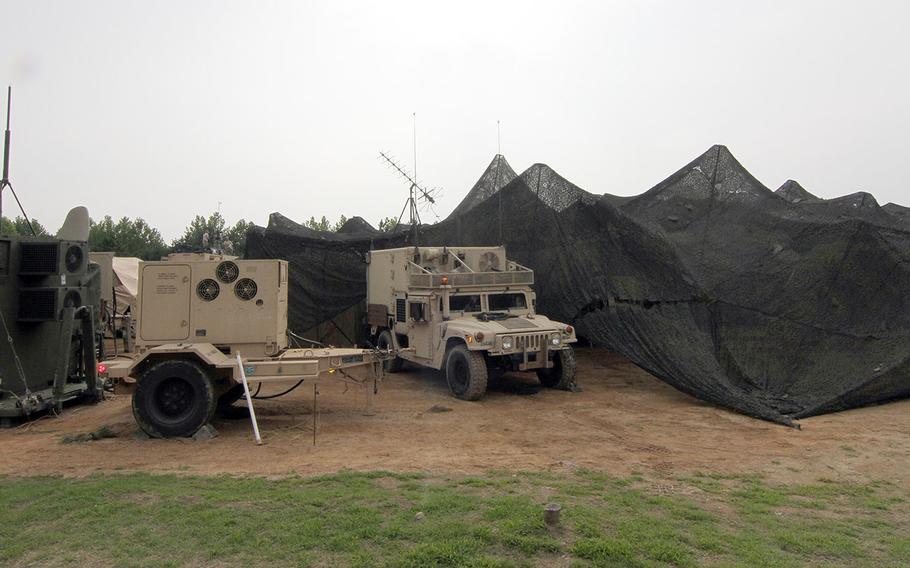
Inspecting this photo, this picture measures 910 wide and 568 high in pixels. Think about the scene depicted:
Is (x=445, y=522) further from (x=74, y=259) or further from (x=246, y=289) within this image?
(x=74, y=259)

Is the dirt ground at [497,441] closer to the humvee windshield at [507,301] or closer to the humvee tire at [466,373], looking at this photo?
the humvee tire at [466,373]

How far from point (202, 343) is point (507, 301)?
5.51 meters

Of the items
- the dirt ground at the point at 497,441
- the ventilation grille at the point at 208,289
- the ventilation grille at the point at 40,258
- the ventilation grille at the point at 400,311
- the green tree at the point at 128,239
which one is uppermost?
the green tree at the point at 128,239

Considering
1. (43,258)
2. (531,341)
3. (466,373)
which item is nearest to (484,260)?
(531,341)

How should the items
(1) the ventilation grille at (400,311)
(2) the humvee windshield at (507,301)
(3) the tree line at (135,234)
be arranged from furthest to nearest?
1. (3) the tree line at (135,234)
2. (1) the ventilation grille at (400,311)
3. (2) the humvee windshield at (507,301)

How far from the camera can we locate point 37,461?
23.6ft

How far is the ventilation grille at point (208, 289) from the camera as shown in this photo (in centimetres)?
845

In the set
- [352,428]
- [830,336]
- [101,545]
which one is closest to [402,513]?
[101,545]

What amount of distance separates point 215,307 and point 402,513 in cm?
458

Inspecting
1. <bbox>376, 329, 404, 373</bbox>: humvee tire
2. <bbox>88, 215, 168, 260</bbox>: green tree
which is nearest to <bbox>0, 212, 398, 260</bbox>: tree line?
<bbox>88, 215, 168, 260</bbox>: green tree

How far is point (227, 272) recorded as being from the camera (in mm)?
8531

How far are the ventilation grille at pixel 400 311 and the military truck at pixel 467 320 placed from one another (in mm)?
19

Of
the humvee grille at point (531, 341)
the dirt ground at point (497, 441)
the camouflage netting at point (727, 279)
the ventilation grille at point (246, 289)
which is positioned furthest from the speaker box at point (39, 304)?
the humvee grille at point (531, 341)

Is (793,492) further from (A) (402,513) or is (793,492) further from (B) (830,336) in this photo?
(B) (830,336)
